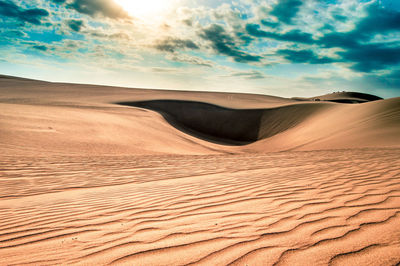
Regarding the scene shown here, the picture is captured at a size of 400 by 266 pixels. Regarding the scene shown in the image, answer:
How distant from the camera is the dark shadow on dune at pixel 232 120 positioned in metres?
28.1

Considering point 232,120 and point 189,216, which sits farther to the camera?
point 232,120

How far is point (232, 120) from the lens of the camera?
33312 mm

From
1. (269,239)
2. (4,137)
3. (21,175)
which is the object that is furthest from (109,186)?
(4,137)

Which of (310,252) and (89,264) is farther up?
(310,252)

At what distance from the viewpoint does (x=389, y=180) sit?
13.5ft

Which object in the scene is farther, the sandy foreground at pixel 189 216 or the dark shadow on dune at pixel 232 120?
the dark shadow on dune at pixel 232 120

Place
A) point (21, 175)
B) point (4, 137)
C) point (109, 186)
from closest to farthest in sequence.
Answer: point (109, 186) < point (21, 175) < point (4, 137)

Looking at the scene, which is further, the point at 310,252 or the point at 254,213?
the point at 254,213

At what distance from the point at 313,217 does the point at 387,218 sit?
2.21 feet

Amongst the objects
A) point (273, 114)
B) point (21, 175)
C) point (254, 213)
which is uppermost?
point (273, 114)

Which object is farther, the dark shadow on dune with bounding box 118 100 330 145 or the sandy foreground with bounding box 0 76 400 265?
the dark shadow on dune with bounding box 118 100 330 145

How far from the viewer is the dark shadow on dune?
1105 inches

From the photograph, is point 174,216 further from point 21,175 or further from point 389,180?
point 21,175

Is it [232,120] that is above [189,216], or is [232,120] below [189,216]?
above
